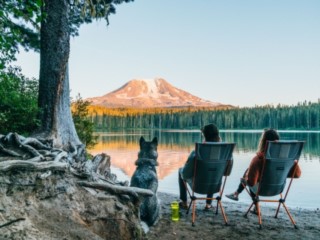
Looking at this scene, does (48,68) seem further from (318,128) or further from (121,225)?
(318,128)

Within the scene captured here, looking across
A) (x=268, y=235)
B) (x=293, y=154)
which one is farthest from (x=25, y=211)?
(x=293, y=154)

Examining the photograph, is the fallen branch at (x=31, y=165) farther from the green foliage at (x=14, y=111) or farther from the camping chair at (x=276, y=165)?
the green foliage at (x=14, y=111)

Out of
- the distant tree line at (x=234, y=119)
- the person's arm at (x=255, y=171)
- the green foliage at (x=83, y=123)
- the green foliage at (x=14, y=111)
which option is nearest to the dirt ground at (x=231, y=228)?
the person's arm at (x=255, y=171)

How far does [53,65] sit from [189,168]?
12.2ft

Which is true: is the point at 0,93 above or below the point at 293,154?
above

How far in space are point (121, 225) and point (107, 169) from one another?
2.84 m

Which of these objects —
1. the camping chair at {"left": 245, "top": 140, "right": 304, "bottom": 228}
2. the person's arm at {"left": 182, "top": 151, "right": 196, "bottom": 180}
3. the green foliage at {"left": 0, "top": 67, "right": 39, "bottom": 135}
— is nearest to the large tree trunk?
the green foliage at {"left": 0, "top": 67, "right": 39, "bottom": 135}

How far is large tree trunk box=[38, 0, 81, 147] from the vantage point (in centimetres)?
752

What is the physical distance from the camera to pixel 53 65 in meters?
7.51

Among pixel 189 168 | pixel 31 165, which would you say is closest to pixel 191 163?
pixel 189 168

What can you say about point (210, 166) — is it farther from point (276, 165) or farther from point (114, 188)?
point (114, 188)

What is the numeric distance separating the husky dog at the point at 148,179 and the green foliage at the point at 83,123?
6.67 m

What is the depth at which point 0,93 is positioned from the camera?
7395 millimetres

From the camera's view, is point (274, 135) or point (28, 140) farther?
point (274, 135)
